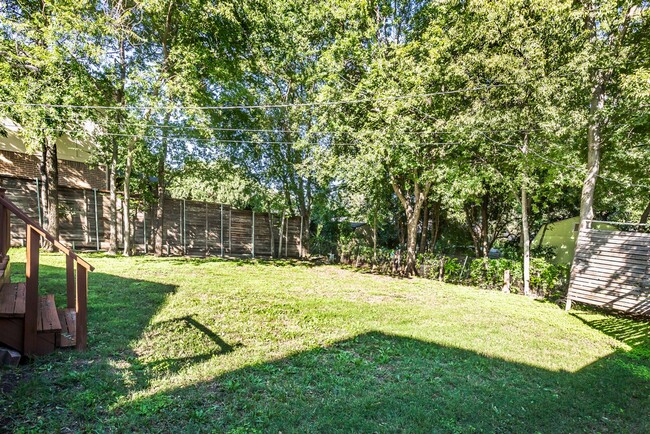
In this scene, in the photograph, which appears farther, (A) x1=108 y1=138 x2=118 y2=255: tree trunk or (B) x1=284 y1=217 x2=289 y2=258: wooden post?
(B) x1=284 y1=217 x2=289 y2=258: wooden post

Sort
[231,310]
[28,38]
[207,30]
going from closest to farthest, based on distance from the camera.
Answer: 1. [231,310]
2. [28,38]
3. [207,30]

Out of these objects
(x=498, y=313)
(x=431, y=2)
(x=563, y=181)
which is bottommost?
(x=498, y=313)

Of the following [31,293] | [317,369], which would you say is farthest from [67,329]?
[317,369]

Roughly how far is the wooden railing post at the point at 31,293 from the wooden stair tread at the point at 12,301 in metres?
0.08

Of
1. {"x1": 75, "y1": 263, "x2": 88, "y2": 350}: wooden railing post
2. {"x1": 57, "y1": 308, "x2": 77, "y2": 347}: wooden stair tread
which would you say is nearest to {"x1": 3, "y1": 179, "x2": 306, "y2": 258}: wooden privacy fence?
{"x1": 57, "y1": 308, "x2": 77, "y2": 347}: wooden stair tread

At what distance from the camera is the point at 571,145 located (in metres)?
8.57

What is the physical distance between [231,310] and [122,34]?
8983 mm

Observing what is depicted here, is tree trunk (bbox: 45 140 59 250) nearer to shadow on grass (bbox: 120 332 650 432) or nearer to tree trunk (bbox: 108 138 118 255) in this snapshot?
tree trunk (bbox: 108 138 118 255)

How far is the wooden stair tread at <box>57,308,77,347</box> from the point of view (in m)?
3.33

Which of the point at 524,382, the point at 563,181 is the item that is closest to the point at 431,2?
the point at 563,181

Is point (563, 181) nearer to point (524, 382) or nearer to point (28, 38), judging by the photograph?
point (524, 382)

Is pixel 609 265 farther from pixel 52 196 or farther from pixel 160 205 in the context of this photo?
pixel 52 196

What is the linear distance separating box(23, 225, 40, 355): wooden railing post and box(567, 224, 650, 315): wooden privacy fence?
10.2 meters

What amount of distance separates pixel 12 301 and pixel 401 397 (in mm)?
4091
